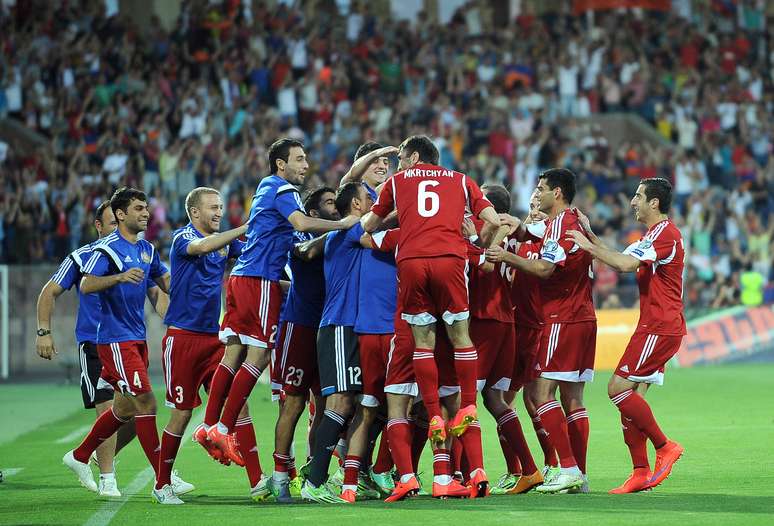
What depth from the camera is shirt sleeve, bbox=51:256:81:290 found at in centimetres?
1019

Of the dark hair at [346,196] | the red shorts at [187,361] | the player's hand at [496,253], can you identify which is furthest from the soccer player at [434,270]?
the red shorts at [187,361]

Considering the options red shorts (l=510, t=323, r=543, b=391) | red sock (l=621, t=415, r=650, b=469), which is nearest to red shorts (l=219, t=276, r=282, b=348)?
red shorts (l=510, t=323, r=543, b=391)

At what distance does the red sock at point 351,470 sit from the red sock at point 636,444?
200 cm

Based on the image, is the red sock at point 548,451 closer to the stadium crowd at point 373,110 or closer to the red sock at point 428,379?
the red sock at point 428,379

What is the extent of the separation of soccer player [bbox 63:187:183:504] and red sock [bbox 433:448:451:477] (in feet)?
6.86

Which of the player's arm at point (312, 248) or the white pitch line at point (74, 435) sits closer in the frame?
the player's arm at point (312, 248)

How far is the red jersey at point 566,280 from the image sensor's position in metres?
9.48

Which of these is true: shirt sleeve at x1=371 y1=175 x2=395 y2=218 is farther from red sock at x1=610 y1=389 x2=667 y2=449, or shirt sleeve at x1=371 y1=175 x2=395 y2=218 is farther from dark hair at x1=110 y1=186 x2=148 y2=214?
red sock at x1=610 y1=389 x2=667 y2=449

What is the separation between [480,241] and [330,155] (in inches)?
683

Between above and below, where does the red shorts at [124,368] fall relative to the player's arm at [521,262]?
below

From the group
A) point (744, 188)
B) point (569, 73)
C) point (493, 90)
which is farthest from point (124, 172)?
point (744, 188)

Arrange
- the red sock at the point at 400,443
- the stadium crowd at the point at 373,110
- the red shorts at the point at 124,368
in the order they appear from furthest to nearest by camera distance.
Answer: the stadium crowd at the point at 373,110, the red shorts at the point at 124,368, the red sock at the point at 400,443

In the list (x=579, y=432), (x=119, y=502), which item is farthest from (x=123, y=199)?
(x=579, y=432)

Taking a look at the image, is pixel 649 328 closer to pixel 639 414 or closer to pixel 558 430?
pixel 639 414
